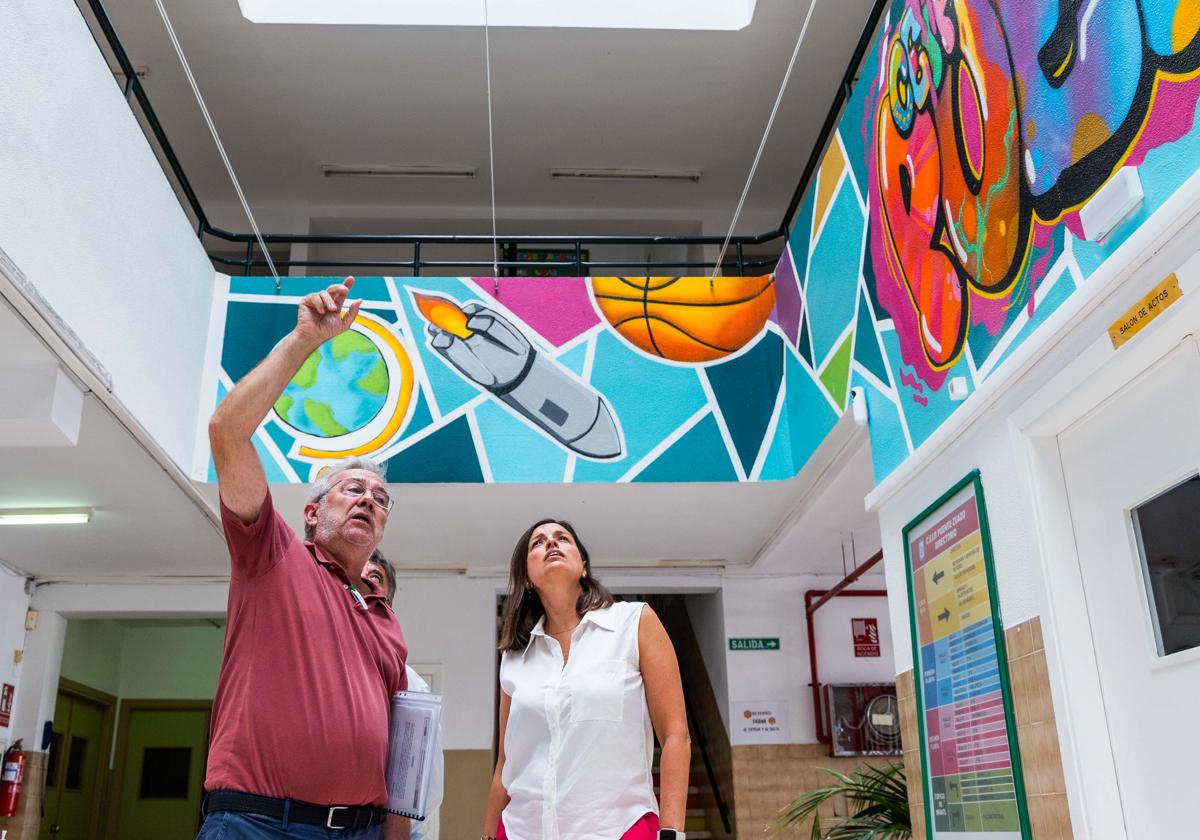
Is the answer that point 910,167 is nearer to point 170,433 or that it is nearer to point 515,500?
point 515,500

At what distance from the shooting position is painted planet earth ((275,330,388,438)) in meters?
5.27

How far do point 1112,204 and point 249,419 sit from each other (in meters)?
1.92

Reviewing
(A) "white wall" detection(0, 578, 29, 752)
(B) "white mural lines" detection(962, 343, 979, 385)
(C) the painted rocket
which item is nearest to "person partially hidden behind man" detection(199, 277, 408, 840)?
(B) "white mural lines" detection(962, 343, 979, 385)

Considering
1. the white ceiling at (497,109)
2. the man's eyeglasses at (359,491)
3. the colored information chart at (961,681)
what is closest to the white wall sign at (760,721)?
the colored information chart at (961,681)

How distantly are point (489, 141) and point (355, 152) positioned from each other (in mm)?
1059

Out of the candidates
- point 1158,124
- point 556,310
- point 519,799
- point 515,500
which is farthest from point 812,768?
point 1158,124

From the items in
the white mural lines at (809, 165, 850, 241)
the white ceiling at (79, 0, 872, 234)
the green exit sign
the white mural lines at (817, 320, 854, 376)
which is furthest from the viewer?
the green exit sign

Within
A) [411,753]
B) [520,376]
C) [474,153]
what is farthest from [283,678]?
[474,153]

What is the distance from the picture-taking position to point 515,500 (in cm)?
555

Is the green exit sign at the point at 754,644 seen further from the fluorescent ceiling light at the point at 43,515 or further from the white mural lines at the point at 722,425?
the fluorescent ceiling light at the point at 43,515

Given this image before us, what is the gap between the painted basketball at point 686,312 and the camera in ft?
18.1

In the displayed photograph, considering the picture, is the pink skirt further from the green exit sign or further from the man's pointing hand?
the green exit sign

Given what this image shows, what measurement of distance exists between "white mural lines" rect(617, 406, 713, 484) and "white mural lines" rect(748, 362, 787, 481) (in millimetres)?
333

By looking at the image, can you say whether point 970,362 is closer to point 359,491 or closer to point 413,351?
point 359,491
